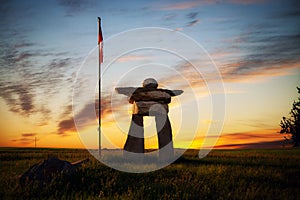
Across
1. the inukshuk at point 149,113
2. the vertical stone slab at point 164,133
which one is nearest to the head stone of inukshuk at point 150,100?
the inukshuk at point 149,113

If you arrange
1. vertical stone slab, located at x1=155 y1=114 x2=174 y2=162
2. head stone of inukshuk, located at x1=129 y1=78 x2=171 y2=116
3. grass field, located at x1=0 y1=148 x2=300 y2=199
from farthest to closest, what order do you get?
vertical stone slab, located at x1=155 y1=114 x2=174 y2=162 < head stone of inukshuk, located at x1=129 y1=78 x2=171 y2=116 < grass field, located at x1=0 y1=148 x2=300 y2=199

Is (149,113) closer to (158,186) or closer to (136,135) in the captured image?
(136,135)

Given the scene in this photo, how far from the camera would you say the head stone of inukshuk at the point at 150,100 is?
1549 centimetres

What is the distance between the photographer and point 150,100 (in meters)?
15.6

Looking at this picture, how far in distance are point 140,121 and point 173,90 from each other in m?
2.47

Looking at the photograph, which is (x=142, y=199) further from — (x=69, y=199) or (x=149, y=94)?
(x=149, y=94)

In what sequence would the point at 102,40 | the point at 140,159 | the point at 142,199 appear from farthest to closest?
the point at 102,40
the point at 140,159
the point at 142,199

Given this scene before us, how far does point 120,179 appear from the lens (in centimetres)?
926

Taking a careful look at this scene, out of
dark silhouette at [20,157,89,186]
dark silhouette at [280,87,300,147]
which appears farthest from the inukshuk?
dark silhouette at [280,87,300,147]

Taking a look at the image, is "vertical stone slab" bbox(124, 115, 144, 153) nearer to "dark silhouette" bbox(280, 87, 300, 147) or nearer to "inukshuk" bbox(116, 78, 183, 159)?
"inukshuk" bbox(116, 78, 183, 159)

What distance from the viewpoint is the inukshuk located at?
611 inches

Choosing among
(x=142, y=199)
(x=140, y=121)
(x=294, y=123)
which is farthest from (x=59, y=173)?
(x=294, y=123)

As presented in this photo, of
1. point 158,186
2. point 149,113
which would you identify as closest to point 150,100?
point 149,113

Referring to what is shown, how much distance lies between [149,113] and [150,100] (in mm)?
667
